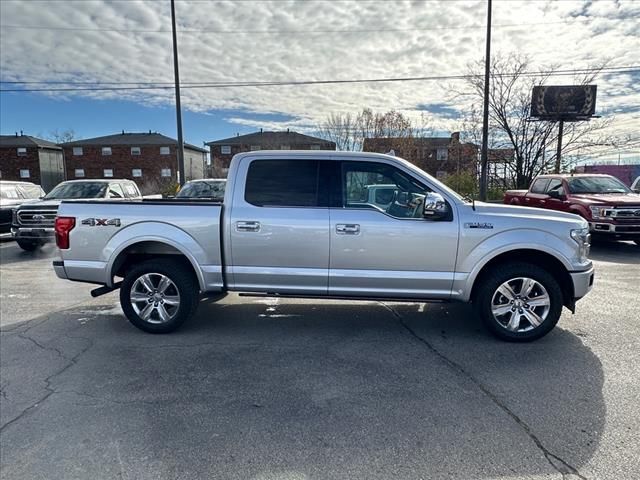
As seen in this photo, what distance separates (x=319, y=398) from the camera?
10.7 feet

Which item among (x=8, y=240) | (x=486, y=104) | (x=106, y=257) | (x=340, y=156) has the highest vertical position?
(x=486, y=104)

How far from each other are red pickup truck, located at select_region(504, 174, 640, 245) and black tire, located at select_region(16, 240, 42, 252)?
14022mm

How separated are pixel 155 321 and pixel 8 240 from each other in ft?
38.0

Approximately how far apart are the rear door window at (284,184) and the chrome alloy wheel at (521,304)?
2159mm

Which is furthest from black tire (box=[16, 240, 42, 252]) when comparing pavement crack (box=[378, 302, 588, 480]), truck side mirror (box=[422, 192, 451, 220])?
truck side mirror (box=[422, 192, 451, 220])

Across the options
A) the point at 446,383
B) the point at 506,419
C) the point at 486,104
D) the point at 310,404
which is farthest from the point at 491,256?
the point at 486,104

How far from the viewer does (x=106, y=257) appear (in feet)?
15.3

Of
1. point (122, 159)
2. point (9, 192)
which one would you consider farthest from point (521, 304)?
point (122, 159)

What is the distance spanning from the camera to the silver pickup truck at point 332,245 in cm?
425

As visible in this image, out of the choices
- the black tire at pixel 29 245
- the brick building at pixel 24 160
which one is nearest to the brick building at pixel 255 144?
the brick building at pixel 24 160

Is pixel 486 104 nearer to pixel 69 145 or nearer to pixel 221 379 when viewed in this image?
pixel 221 379

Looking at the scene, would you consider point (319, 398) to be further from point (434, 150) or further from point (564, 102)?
point (434, 150)

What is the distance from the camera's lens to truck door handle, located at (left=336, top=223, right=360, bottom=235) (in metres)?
4.28

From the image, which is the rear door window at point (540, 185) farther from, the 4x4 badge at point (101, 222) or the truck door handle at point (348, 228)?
the 4x4 badge at point (101, 222)
